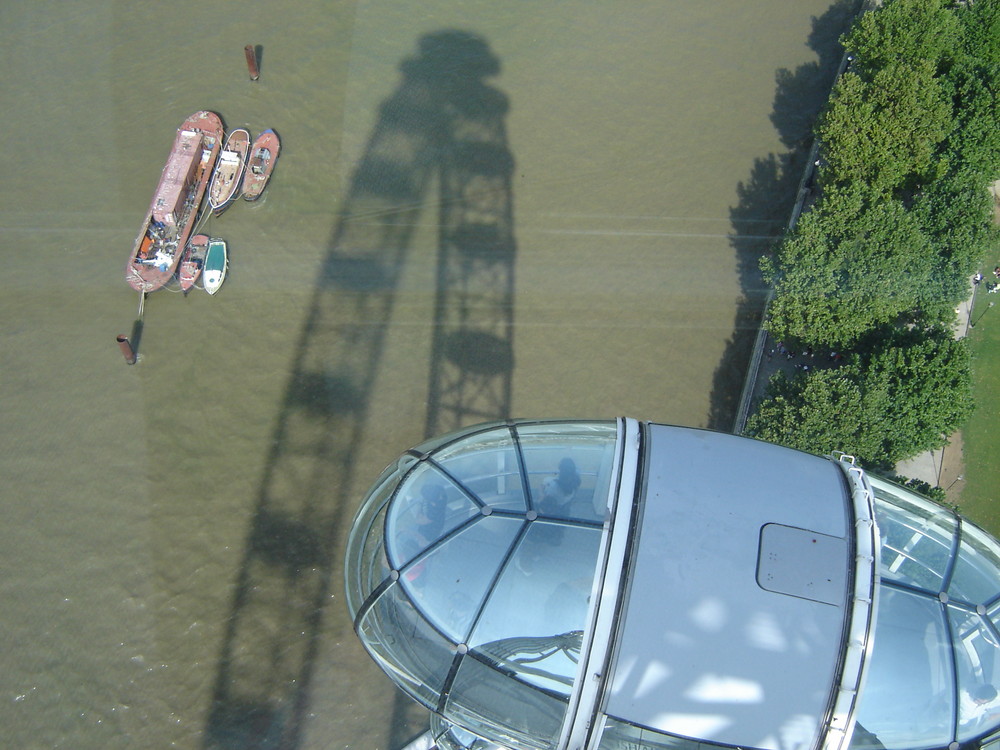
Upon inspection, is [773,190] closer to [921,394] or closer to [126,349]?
[921,394]

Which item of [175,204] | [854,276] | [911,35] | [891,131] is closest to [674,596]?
[854,276]

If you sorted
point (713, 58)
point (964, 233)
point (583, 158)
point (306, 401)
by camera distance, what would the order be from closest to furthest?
point (964, 233)
point (306, 401)
point (583, 158)
point (713, 58)

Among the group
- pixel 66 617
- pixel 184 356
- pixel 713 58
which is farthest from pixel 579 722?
pixel 713 58

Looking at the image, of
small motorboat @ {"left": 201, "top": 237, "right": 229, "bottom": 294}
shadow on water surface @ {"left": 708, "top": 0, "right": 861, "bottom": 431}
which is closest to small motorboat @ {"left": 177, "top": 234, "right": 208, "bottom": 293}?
small motorboat @ {"left": 201, "top": 237, "right": 229, "bottom": 294}

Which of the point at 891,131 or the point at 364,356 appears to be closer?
the point at 891,131

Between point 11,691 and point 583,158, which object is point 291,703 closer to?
point 11,691

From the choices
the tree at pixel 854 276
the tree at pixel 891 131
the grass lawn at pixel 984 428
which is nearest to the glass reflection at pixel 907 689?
the tree at pixel 854 276

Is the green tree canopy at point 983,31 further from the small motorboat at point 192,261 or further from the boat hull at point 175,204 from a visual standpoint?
the small motorboat at point 192,261
